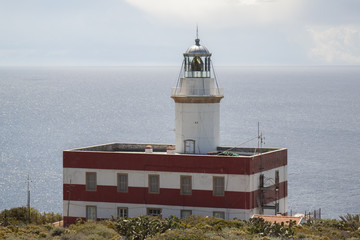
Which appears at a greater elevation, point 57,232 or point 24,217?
point 57,232

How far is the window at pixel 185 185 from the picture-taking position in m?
40.9

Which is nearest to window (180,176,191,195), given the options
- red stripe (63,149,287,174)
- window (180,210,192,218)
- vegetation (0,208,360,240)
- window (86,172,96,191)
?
red stripe (63,149,287,174)

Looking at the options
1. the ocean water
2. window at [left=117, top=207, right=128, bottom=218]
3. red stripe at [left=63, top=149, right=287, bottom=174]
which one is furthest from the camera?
the ocean water

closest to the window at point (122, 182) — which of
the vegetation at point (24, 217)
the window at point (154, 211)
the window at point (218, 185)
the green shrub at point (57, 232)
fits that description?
the window at point (154, 211)

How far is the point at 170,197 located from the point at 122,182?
2.83 metres

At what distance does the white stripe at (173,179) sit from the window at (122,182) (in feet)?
0.64

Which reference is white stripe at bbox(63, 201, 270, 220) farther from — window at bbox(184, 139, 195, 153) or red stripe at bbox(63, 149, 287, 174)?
window at bbox(184, 139, 195, 153)

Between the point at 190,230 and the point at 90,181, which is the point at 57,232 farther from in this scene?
the point at 90,181

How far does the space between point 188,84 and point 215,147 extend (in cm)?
404

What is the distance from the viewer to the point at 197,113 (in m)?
45.1

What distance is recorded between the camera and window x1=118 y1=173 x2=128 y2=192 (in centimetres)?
4191

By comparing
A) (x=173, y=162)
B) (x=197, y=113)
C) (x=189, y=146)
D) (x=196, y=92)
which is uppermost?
(x=196, y=92)

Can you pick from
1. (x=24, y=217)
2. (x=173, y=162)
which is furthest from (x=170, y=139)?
(x=173, y=162)

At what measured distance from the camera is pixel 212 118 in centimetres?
4531
